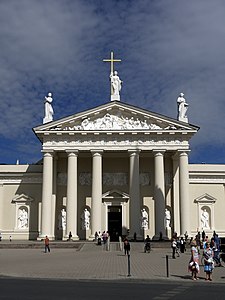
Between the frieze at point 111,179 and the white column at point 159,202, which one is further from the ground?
the frieze at point 111,179

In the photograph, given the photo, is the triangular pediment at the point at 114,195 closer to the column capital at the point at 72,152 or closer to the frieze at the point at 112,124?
the column capital at the point at 72,152

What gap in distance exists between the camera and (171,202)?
49.3 meters

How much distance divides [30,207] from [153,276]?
33.2 metres

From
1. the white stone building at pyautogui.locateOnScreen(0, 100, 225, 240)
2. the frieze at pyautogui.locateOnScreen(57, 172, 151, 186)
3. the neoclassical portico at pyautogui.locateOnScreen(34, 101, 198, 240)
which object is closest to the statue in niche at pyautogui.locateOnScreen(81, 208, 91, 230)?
the white stone building at pyautogui.locateOnScreen(0, 100, 225, 240)

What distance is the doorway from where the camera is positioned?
4897 centimetres

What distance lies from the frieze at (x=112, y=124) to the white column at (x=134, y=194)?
9.34 feet

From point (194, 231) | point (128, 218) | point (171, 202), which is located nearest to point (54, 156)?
point (128, 218)

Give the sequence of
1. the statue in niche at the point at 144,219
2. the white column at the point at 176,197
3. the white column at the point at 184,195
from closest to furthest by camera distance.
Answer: the white column at the point at 184,195 → the statue in niche at the point at 144,219 → the white column at the point at 176,197

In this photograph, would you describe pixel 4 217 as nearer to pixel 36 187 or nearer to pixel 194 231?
pixel 36 187

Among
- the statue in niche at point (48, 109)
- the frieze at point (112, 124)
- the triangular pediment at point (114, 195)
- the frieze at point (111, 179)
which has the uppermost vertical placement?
the statue in niche at point (48, 109)

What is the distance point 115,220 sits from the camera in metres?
49.3

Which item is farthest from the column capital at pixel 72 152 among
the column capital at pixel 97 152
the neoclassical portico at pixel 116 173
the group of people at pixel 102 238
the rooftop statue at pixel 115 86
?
the group of people at pixel 102 238

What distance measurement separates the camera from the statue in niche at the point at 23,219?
50.1 metres

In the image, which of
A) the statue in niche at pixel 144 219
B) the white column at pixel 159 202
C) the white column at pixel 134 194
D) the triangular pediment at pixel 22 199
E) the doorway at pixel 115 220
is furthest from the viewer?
the triangular pediment at pixel 22 199
